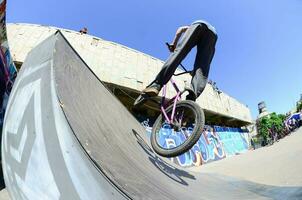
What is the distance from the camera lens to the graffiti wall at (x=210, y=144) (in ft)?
53.5

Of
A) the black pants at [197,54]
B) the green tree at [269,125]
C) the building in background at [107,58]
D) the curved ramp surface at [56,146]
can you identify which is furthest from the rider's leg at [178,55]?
the green tree at [269,125]

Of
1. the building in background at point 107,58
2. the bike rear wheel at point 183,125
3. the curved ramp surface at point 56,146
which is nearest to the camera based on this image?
the curved ramp surface at point 56,146

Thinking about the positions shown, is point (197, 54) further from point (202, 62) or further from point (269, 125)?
point (269, 125)

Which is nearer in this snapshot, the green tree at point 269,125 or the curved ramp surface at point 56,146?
the curved ramp surface at point 56,146

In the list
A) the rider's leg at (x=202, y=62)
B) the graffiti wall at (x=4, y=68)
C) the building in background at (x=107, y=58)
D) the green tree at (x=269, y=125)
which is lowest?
the green tree at (x=269, y=125)

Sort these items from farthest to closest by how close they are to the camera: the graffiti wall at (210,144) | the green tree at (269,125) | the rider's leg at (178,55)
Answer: the green tree at (269,125), the graffiti wall at (210,144), the rider's leg at (178,55)

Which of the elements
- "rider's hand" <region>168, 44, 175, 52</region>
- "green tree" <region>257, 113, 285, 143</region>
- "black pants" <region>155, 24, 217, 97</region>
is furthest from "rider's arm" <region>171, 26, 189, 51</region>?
"green tree" <region>257, 113, 285, 143</region>

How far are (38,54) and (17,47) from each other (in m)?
14.3

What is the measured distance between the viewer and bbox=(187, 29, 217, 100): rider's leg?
478cm

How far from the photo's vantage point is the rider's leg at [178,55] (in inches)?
184

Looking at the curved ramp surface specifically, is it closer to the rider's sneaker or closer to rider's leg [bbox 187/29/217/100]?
the rider's sneaker

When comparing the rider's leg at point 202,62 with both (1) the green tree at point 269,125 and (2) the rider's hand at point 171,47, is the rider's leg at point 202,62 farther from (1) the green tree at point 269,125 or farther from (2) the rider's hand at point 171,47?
(1) the green tree at point 269,125

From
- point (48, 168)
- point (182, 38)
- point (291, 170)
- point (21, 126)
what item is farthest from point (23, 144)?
point (291, 170)

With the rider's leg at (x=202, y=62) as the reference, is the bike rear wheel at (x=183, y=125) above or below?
below
